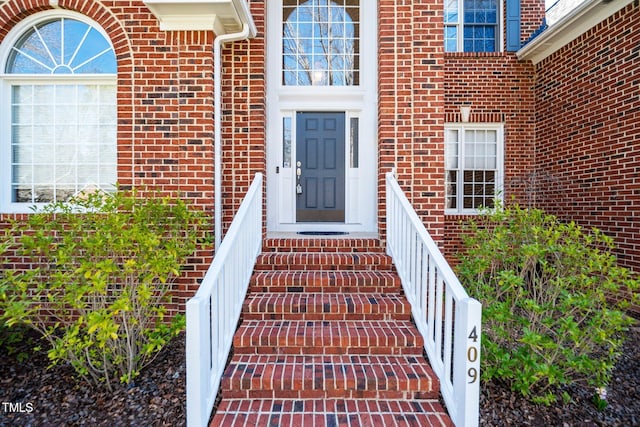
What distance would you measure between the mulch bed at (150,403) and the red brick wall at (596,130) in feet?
9.36

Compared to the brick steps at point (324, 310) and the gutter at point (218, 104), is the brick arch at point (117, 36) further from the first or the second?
the brick steps at point (324, 310)

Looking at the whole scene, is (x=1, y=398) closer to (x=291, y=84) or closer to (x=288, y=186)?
(x=288, y=186)

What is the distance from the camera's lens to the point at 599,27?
5129 mm

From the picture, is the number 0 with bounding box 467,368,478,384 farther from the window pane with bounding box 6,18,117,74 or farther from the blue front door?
the window pane with bounding box 6,18,117,74

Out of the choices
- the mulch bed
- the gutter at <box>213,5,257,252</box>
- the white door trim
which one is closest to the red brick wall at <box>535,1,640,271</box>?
the mulch bed

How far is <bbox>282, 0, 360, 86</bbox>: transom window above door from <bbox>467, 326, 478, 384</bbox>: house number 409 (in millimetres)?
3738

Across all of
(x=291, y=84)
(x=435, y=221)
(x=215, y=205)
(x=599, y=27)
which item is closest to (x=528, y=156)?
(x=599, y=27)

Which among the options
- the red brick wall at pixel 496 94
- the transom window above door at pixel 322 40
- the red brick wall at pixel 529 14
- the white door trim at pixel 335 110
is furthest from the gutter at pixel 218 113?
the red brick wall at pixel 529 14

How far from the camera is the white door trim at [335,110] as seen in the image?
181 inches

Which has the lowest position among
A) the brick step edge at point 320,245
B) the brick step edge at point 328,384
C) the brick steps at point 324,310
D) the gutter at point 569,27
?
the brick step edge at point 328,384

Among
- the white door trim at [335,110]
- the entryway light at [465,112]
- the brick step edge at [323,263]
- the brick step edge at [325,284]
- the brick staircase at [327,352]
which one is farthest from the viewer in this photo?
the entryway light at [465,112]

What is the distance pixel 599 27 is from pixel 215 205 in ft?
20.2

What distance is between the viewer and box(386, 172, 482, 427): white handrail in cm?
215

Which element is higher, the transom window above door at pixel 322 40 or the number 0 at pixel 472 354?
the transom window above door at pixel 322 40
